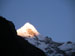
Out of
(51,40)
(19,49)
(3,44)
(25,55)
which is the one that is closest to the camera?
(3,44)

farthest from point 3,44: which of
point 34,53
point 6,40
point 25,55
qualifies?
point 34,53

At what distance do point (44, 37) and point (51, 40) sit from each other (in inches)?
233

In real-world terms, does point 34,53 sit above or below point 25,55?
above

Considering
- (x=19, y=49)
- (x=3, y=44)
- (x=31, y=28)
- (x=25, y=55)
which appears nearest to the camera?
(x=3, y=44)

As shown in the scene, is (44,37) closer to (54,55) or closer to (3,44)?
(54,55)

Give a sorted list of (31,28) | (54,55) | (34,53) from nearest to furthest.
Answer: (34,53)
(54,55)
(31,28)

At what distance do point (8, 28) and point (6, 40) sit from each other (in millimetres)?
1526

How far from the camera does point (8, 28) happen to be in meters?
17.9

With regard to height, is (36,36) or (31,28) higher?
(31,28)

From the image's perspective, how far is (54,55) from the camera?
65.1m

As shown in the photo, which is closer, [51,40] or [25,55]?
[25,55]

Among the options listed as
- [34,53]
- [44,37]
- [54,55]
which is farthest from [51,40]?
[34,53]

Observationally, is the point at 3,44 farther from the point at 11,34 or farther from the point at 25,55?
the point at 25,55

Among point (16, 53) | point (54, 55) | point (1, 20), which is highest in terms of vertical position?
point (54, 55)
